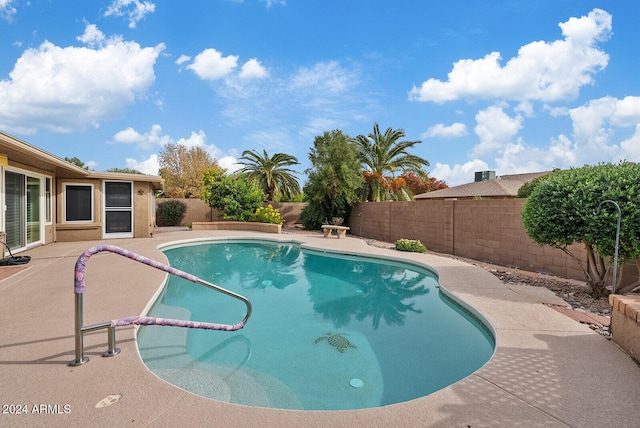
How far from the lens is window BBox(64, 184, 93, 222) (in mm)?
11719

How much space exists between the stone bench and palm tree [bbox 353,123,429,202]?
15.9 meters

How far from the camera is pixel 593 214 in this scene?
17.0 ft

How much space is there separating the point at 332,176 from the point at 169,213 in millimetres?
11655

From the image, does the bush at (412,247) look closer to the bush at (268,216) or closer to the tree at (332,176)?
the tree at (332,176)

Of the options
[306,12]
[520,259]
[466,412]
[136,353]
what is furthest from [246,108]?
[466,412]

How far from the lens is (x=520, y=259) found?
8.48 m

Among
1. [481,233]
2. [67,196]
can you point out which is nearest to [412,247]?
[481,233]

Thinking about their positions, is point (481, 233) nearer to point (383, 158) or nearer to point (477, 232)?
point (477, 232)

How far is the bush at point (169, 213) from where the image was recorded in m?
21.5

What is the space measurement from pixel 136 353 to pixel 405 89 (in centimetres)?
1361

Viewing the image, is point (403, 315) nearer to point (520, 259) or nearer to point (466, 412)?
point (466, 412)

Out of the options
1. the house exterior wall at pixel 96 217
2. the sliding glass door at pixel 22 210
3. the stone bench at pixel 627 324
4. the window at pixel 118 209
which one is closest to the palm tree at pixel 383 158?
the house exterior wall at pixel 96 217

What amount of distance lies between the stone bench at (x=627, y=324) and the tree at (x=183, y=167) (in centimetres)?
2751

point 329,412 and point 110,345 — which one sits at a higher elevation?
point 110,345
